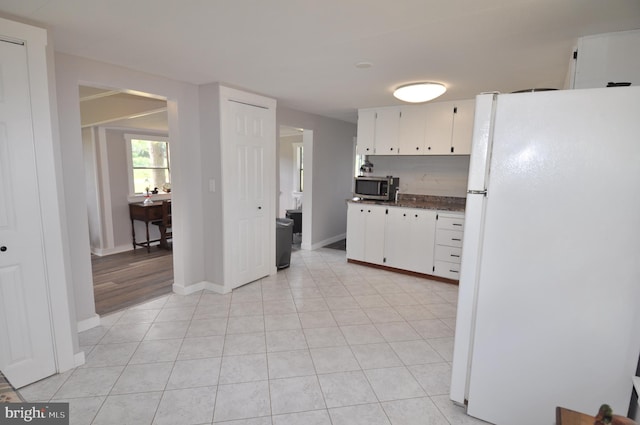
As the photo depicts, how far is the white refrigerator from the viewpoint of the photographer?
1494 millimetres

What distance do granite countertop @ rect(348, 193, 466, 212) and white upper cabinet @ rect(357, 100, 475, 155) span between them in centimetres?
71

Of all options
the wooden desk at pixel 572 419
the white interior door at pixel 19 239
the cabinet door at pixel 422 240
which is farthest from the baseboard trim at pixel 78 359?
the cabinet door at pixel 422 240

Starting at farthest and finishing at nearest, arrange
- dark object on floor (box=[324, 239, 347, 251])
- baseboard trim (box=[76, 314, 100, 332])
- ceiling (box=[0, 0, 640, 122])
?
1. dark object on floor (box=[324, 239, 347, 251])
2. baseboard trim (box=[76, 314, 100, 332])
3. ceiling (box=[0, 0, 640, 122])

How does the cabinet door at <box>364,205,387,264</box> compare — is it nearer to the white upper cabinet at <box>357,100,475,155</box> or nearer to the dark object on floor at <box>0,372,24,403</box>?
the white upper cabinet at <box>357,100,475,155</box>

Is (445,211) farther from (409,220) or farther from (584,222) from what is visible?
(584,222)

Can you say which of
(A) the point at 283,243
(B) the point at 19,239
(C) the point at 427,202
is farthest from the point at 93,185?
(C) the point at 427,202

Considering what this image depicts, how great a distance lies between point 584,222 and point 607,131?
434 millimetres

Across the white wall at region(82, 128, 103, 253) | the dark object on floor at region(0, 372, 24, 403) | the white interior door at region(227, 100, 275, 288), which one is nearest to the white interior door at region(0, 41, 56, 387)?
the dark object on floor at region(0, 372, 24, 403)

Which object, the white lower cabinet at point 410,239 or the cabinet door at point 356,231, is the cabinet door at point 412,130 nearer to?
the white lower cabinet at point 410,239

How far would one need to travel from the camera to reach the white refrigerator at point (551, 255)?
1494 millimetres

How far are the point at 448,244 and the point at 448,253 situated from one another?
0.11 meters

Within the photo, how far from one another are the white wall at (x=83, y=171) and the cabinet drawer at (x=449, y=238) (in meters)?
2.92

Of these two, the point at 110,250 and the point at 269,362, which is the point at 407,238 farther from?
the point at 110,250

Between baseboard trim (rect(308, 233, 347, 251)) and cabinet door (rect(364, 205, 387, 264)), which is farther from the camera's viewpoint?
baseboard trim (rect(308, 233, 347, 251))
